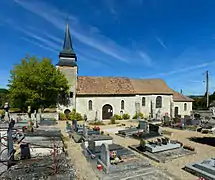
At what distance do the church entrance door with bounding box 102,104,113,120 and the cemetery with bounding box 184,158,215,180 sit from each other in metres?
19.4

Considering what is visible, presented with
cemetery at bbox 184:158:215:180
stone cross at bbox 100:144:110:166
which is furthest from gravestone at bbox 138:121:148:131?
stone cross at bbox 100:144:110:166

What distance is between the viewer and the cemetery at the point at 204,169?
6030mm

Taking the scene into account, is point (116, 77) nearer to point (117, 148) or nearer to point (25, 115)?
point (25, 115)

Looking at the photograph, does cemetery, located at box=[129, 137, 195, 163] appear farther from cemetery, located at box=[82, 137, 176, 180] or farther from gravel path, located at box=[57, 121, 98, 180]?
gravel path, located at box=[57, 121, 98, 180]

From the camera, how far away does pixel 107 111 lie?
86.3ft

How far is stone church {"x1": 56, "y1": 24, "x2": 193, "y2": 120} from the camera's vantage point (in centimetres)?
2512

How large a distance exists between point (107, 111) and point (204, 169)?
20.3 m

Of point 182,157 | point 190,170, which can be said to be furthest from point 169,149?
point 190,170

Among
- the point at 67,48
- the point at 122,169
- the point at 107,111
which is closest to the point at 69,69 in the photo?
the point at 67,48

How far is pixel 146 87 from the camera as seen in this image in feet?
94.2

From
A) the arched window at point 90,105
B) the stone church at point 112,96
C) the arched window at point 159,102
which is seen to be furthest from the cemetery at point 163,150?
the arched window at point 159,102

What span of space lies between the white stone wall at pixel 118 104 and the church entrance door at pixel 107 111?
0.50 m

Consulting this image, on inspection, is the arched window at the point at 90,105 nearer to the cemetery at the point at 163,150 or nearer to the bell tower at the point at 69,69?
the bell tower at the point at 69,69

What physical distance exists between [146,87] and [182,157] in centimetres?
2077
